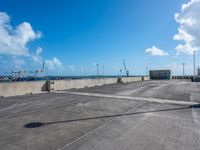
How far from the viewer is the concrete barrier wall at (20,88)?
56.9ft

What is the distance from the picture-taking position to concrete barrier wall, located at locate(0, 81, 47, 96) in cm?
1734

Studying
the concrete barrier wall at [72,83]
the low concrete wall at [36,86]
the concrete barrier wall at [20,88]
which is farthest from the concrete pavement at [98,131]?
the concrete barrier wall at [72,83]

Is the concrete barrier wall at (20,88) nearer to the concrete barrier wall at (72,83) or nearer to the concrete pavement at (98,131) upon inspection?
the concrete barrier wall at (72,83)

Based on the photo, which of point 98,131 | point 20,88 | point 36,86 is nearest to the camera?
point 98,131

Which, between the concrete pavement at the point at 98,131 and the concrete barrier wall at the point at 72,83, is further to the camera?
the concrete barrier wall at the point at 72,83

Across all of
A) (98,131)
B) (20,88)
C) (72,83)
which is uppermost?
(72,83)

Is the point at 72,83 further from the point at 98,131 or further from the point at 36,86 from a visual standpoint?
the point at 98,131

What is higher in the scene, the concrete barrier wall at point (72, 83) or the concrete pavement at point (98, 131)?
the concrete barrier wall at point (72, 83)

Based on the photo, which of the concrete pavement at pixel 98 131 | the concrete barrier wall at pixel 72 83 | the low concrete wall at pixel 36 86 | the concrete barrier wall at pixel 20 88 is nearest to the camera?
the concrete pavement at pixel 98 131

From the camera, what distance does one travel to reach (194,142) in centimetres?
574

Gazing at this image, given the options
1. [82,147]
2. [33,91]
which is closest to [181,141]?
[82,147]

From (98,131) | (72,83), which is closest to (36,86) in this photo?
(72,83)

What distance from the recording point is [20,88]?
18875 mm

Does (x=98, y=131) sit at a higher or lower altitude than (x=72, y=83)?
lower
